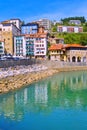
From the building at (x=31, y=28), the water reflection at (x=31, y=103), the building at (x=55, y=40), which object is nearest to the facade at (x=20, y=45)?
the building at (x=55, y=40)

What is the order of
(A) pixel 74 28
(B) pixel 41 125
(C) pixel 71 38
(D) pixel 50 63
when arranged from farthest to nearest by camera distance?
(A) pixel 74 28 < (C) pixel 71 38 < (D) pixel 50 63 < (B) pixel 41 125

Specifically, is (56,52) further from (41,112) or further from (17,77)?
(41,112)

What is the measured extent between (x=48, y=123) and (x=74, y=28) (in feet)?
395

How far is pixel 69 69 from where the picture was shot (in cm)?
8369

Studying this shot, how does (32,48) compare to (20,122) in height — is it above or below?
above

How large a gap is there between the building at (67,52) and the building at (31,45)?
2.55m

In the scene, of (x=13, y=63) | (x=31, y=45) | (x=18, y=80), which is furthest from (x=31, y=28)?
(x=18, y=80)

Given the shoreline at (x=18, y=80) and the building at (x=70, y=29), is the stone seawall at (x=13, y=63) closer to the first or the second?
the shoreline at (x=18, y=80)

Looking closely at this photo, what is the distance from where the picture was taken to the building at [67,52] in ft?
301

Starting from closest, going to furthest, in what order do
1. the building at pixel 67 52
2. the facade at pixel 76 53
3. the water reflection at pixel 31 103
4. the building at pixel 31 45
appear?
the water reflection at pixel 31 103 < the building at pixel 67 52 < the building at pixel 31 45 < the facade at pixel 76 53

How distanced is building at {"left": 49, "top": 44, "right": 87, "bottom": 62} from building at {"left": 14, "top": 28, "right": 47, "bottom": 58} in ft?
8.36

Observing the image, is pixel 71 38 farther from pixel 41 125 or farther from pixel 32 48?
pixel 41 125

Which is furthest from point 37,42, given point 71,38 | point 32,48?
point 71,38

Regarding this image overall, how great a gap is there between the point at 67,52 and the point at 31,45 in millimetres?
10233
